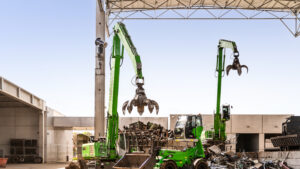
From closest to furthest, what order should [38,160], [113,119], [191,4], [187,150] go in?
[113,119], [187,150], [191,4], [38,160]

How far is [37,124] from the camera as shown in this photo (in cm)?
3925

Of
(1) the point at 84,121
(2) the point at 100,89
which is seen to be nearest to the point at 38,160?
(1) the point at 84,121

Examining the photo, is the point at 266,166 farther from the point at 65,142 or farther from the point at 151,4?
the point at 65,142

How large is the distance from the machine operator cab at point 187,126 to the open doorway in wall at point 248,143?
2029 centimetres

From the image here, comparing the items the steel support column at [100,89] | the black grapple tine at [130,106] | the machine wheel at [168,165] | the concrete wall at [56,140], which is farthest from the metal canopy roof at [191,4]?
the black grapple tine at [130,106]

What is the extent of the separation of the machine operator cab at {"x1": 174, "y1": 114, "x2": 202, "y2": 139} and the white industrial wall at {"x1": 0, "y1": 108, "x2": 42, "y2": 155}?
23335 mm

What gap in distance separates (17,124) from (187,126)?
25.4 meters

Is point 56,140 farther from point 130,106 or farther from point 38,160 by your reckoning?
point 130,106

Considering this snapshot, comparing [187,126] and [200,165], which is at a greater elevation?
[187,126]

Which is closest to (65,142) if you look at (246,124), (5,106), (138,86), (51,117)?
(51,117)

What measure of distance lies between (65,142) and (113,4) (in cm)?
1916

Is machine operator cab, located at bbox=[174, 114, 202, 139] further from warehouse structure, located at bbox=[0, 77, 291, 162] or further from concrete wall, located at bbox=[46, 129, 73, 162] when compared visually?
concrete wall, located at bbox=[46, 129, 73, 162]

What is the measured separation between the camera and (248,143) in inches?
1603

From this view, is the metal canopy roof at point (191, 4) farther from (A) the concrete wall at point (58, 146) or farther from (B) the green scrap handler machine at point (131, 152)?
(A) the concrete wall at point (58, 146)
